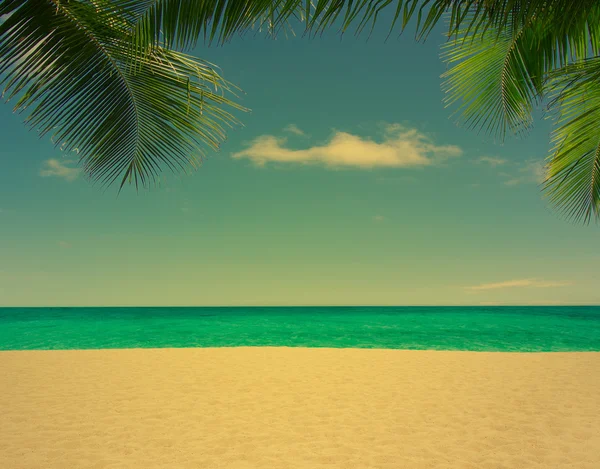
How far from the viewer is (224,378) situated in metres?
6.95

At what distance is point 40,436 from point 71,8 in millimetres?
3894

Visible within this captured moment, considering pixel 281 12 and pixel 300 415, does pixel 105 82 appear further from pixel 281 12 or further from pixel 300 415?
pixel 300 415

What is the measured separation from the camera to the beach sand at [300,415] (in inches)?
141

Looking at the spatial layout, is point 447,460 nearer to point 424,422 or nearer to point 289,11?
point 424,422

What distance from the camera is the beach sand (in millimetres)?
3588

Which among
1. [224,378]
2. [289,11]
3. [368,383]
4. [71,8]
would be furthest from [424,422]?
[71,8]

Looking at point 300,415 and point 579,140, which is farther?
point 300,415

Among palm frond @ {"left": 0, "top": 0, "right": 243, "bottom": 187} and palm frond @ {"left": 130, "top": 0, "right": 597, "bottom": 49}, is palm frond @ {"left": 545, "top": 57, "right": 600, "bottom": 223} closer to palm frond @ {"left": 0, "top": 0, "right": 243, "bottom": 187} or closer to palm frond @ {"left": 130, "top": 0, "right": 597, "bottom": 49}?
palm frond @ {"left": 130, "top": 0, "right": 597, "bottom": 49}

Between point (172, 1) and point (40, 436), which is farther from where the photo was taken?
point (40, 436)

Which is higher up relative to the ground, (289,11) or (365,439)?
(289,11)

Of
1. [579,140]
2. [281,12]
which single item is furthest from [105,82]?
[579,140]

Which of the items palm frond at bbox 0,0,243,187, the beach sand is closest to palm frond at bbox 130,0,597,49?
palm frond at bbox 0,0,243,187

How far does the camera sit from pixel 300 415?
4.81m

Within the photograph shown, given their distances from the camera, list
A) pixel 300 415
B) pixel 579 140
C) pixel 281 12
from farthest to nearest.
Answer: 1. pixel 300 415
2. pixel 579 140
3. pixel 281 12
